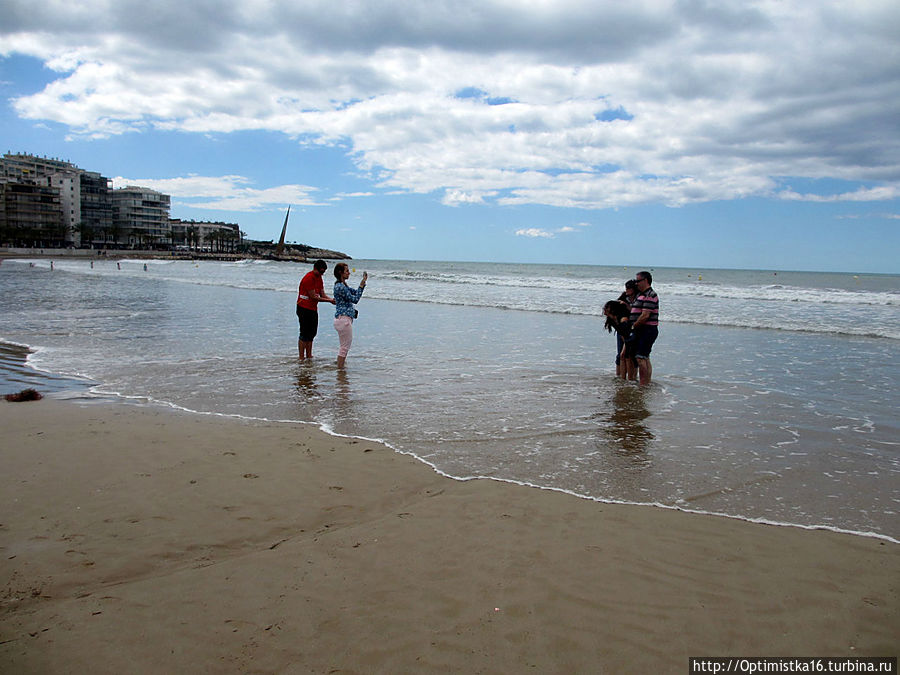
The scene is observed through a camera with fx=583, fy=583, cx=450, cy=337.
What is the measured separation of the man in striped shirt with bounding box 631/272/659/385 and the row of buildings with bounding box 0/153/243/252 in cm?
13694

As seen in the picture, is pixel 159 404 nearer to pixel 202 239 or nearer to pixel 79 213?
pixel 79 213

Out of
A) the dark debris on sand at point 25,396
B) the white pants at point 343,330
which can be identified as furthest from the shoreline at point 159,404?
the white pants at point 343,330

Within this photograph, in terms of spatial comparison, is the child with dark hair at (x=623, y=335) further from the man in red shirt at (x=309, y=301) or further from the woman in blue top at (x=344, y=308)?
the man in red shirt at (x=309, y=301)

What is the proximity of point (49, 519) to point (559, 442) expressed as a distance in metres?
4.56

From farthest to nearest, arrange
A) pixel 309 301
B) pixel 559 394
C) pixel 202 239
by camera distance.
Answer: pixel 202 239 < pixel 309 301 < pixel 559 394

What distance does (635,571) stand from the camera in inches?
137

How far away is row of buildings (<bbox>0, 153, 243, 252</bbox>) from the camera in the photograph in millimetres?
120250

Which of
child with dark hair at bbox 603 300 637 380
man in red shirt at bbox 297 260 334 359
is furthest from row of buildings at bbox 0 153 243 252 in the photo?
child with dark hair at bbox 603 300 637 380

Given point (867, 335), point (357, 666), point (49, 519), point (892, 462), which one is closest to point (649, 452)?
point (892, 462)

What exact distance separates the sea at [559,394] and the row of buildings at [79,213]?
12510cm

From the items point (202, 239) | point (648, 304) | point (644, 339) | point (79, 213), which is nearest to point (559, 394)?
point (644, 339)

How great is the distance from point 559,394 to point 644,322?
1863mm

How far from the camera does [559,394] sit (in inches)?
344

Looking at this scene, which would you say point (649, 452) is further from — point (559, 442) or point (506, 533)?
point (506, 533)
